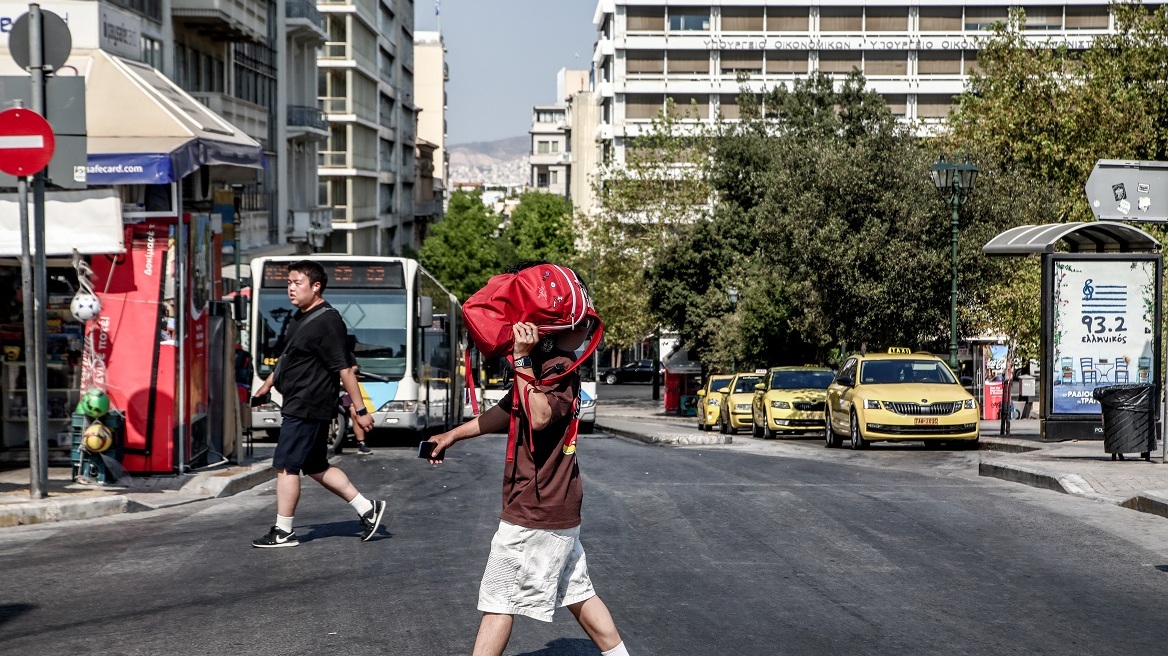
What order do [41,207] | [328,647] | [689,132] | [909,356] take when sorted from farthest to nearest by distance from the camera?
[689,132] → [909,356] → [41,207] → [328,647]

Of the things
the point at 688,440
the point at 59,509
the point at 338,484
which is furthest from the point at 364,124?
the point at 338,484

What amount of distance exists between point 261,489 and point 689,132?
4732 centimetres

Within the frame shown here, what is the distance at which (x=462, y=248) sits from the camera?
96.9 metres

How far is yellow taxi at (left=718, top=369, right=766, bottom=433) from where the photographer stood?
114 feet

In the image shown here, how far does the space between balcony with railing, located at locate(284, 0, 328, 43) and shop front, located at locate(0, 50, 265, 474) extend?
146 ft

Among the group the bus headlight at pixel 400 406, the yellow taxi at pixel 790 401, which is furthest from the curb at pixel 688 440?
the bus headlight at pixel 400 406

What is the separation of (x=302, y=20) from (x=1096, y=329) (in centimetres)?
4443

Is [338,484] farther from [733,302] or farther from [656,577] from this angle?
[733,302]

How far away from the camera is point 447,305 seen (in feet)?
103

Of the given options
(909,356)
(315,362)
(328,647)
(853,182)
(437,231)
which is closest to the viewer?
(328,647)

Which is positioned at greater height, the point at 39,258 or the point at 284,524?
the point at 39,258

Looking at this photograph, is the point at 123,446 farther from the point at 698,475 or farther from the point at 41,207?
the point at 698,475

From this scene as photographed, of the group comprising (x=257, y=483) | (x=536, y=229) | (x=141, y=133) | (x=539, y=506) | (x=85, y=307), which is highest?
(x=536, y=229)

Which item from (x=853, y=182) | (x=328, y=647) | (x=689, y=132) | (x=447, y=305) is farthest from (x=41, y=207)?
(x=689, y=132)
